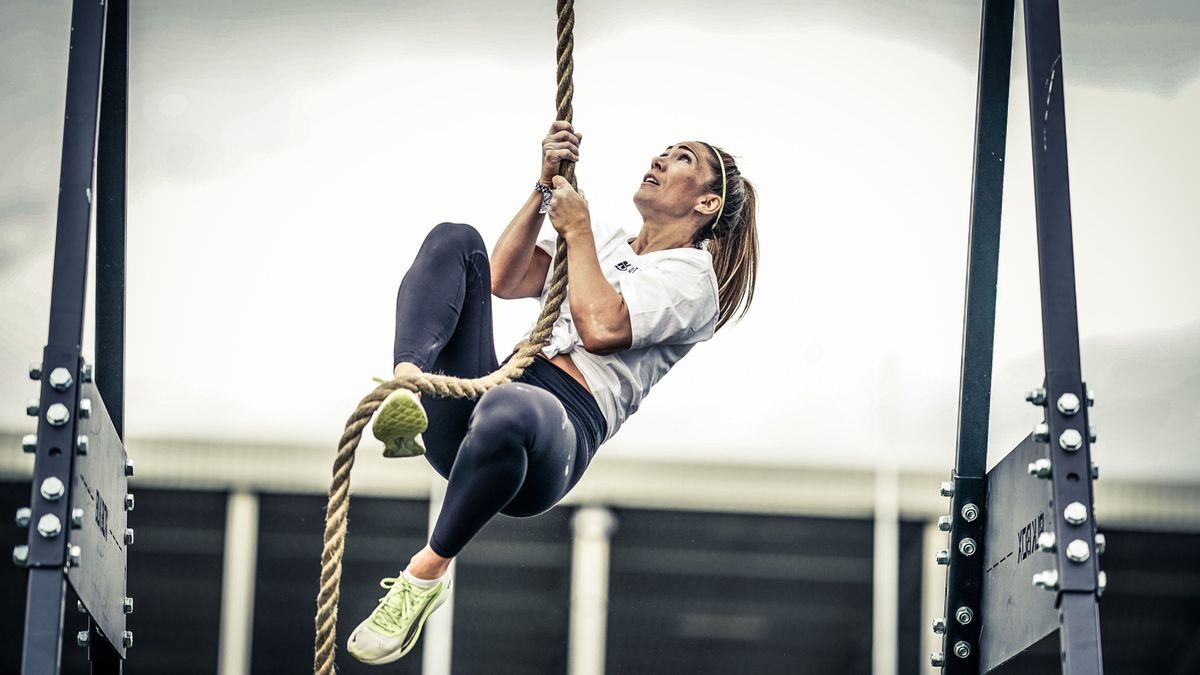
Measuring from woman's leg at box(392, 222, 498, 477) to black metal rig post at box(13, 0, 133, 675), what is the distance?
56 cm

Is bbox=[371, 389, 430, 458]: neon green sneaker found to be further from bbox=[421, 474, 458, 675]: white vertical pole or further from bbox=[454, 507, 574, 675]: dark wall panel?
bbox=[421, 474, 458, 675]: white vertical pole

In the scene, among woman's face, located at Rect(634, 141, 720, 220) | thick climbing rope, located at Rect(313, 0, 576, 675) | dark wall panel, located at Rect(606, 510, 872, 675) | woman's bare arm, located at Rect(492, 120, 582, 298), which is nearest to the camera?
thick climbing rope, located at Rect(313, 0, 576, 675)

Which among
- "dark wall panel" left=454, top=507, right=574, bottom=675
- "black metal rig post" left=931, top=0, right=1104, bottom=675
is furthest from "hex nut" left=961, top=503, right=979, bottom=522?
"dark wall panel" left=454, top=507, right=574, bottom=675

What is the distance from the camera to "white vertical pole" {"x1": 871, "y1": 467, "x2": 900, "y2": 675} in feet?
23.1

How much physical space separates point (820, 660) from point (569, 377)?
13.7ft

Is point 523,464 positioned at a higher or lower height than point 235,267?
lower

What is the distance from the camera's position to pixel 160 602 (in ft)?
22.5

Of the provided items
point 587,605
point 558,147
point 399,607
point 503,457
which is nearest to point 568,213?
point 558,147

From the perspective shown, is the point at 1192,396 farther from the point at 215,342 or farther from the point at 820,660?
the point at 215,342

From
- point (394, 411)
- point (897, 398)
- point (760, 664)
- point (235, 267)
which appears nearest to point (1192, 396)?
point (897, 398)

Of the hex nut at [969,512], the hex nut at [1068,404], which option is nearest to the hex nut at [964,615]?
the hex nut at [969,512]

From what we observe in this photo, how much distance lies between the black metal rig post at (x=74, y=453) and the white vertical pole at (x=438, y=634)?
3444mm

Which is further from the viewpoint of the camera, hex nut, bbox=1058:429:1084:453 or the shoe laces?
the shoe laces

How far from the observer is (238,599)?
22.6 ft
